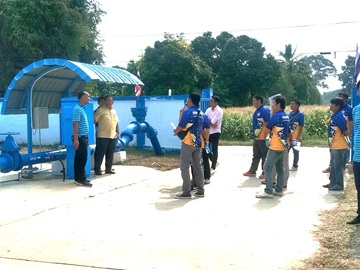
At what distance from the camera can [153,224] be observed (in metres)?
6.23

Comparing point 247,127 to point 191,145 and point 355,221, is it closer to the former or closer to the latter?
point 191,145

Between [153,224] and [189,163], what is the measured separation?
1.86 metres

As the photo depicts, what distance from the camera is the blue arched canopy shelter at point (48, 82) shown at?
9266 millimetres

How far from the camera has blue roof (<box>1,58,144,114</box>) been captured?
9.26 meters

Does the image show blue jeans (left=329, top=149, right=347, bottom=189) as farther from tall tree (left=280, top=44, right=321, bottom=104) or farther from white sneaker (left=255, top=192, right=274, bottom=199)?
tall tree (left=280, top=44, right=321, bottom=104)

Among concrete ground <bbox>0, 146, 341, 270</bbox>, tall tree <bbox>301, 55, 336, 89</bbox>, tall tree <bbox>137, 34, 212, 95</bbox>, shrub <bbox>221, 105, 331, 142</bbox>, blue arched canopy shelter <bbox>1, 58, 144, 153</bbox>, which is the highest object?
tall tree <bbox>301, 55, 336, 89</bbox>

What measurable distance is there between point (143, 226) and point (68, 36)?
22.9 m

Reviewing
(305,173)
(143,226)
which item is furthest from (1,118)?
(143,226)

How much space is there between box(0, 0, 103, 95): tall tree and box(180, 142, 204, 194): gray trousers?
2043 cm

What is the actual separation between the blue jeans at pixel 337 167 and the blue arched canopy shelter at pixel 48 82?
4718 millimetres

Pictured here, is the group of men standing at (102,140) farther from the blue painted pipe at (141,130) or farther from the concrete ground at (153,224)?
the blue painted pipe at (141,130)

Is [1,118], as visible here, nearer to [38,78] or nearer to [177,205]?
[38,78]

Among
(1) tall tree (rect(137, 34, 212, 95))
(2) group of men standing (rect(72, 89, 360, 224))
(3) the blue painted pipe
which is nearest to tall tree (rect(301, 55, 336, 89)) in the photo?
(1) tall tree (rect(137, 34, 212, 95))

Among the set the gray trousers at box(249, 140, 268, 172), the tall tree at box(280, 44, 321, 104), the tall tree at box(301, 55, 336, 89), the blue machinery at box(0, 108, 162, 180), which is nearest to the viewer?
the blue machinery at box(0, 108, 162, 180)
